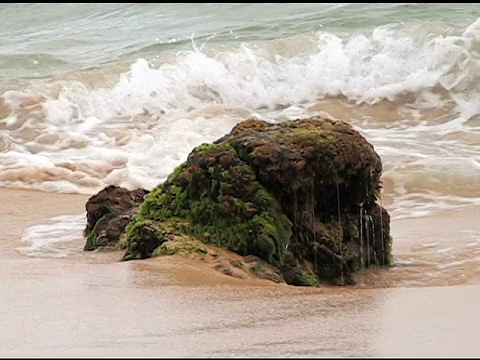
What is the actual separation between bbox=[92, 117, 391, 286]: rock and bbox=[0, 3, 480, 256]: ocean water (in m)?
1.07

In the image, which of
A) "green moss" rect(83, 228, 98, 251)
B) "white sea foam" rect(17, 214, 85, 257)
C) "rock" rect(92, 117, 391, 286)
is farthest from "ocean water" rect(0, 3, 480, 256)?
"rock" rect(92, 117, 391, 286)

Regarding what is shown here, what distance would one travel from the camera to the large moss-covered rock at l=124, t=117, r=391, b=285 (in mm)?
5684

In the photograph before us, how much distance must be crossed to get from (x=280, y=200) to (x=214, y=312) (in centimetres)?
168

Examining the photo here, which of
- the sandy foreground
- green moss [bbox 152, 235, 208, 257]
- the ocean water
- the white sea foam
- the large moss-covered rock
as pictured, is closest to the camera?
the sandy foreground

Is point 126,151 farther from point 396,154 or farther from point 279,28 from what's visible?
point 279,28

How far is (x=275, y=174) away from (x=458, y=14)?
488 inches

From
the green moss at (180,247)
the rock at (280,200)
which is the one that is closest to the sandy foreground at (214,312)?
the green moss at (180,247)

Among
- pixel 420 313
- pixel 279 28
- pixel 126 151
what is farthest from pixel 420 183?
pixel 279 28

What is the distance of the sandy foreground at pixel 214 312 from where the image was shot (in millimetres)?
3379

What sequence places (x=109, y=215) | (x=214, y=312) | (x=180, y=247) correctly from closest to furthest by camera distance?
(x=214, y=312) < (x=180, y=247) < (x=109, y=215)

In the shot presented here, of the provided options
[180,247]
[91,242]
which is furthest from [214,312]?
[91,242]

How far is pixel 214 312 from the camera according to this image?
418cm

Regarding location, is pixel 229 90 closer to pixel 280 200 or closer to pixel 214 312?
pixel 280 200

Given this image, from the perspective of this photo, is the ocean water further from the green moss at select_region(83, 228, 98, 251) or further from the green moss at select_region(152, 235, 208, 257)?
the green moss at select_region(152, 235, 208, 257)
